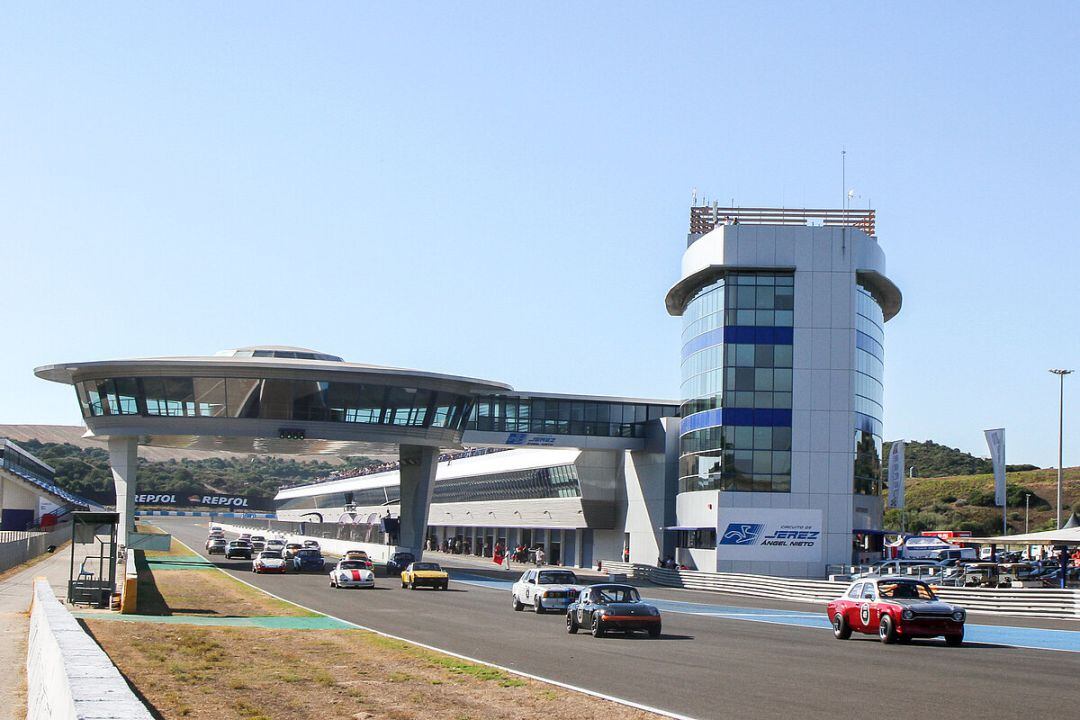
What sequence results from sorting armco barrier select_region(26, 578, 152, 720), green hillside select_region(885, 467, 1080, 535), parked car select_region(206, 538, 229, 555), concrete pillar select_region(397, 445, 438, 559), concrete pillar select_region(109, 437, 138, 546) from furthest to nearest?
green hillside select_region(885, 467, 1080, 535), parked car select_region(206, 538, 229, 555), concrete pillar select_region(397, 445, 438, 559), concrete pillar select_region(109, 437, 138, 546), armco barrier select_region(26, 578, 152, 720)

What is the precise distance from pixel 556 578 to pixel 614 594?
1159 cm

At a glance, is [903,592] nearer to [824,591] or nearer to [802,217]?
[824,591]

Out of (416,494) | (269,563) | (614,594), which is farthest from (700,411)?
(614,594)

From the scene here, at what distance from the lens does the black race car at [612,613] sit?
2834cm

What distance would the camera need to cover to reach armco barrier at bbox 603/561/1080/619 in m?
42.8

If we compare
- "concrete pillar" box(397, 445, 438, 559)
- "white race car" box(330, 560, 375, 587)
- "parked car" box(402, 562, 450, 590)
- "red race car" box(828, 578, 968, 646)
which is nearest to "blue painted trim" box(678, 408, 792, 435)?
"concrete pillar" box(397, 445, 438, 559)

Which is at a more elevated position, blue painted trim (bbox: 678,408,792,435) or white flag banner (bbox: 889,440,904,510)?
blue painted trim (bbox: 678,408,792,435)

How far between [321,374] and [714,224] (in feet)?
95.7

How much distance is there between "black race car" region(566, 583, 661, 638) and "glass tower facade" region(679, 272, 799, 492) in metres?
42.6

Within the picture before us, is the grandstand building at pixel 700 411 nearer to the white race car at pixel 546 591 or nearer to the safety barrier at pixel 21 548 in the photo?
the safety barrier at pixel 21 548

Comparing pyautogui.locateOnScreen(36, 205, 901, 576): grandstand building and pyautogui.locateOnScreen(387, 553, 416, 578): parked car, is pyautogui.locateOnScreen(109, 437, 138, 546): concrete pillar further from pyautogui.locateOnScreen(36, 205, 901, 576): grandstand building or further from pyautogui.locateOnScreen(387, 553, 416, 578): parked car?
pyautogui.locateOnScreen(387, 553, 416, 578): parked car

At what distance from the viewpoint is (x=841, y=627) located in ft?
92.9

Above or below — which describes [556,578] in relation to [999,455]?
below

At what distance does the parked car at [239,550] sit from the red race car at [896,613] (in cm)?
5984
